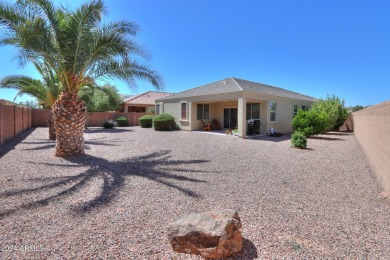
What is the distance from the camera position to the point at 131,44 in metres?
7.88

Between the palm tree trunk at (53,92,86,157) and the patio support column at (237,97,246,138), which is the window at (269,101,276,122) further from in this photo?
the palm tree trunk at (53,92,86,157)

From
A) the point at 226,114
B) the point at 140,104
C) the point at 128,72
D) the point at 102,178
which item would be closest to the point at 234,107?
the point at 226,114

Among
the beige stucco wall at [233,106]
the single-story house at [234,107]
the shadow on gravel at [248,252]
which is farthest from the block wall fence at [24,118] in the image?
the shadow on gravel at [248,252]

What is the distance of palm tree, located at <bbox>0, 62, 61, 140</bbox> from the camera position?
12.3 m

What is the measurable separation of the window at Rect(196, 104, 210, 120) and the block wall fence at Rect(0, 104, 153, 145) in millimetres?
12095

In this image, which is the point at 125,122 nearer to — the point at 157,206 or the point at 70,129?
the point at 70,129

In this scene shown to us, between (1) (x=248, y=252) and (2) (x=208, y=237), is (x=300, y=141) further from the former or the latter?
(2) (x=208, y=237)

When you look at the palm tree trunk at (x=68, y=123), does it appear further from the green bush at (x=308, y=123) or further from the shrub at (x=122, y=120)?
the shrub at (x=122, y=120)

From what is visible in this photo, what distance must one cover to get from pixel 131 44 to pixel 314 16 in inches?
396

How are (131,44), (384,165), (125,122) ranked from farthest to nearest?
(125,122), (131,44), (384,165)

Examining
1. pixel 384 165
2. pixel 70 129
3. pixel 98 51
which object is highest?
pixel 98 51

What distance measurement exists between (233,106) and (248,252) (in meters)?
17.4

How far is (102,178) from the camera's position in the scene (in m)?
5.66

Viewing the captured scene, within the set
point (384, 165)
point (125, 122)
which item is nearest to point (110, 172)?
point (384, 165)
